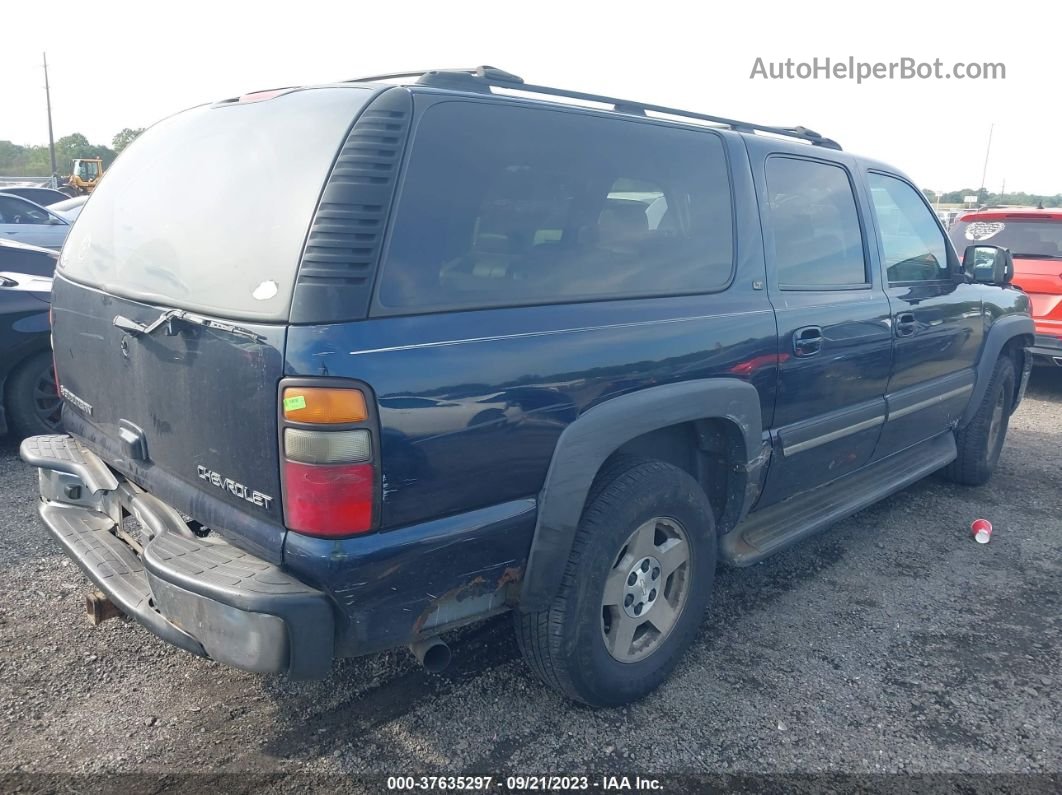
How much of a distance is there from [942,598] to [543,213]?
2672mm

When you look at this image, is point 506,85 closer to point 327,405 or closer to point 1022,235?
point 327,405

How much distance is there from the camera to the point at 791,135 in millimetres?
3748

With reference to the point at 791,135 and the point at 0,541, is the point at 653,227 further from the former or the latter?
the point at 0,541

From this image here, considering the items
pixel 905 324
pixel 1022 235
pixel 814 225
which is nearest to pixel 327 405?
pixel 814 225

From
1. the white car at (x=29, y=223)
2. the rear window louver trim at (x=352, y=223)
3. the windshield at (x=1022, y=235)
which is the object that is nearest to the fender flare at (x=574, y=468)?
the rear window louver trim at (x=352, y=223)

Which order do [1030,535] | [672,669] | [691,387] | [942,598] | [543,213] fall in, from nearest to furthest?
1. [543,213]
2. [691,387]
3. [672,669]
4. [942,598]
5. [1030,535]

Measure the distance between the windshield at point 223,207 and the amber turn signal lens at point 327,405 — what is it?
0.21m

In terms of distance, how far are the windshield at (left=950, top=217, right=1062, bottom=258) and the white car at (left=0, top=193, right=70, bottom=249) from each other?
11.2 m

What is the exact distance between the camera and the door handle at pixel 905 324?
12.4ft

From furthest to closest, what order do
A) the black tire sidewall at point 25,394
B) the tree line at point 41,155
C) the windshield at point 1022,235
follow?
the tree line at point 41,155, the windshield at point 1022,235, the black tire sidewall at point 25,394

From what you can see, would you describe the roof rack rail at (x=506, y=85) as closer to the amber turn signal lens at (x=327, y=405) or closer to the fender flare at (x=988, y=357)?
the amber turn signal lens at (x=327, y=405)

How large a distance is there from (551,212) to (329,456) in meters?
1.03

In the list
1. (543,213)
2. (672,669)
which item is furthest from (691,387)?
(672,669)

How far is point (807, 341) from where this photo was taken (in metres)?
3.21
